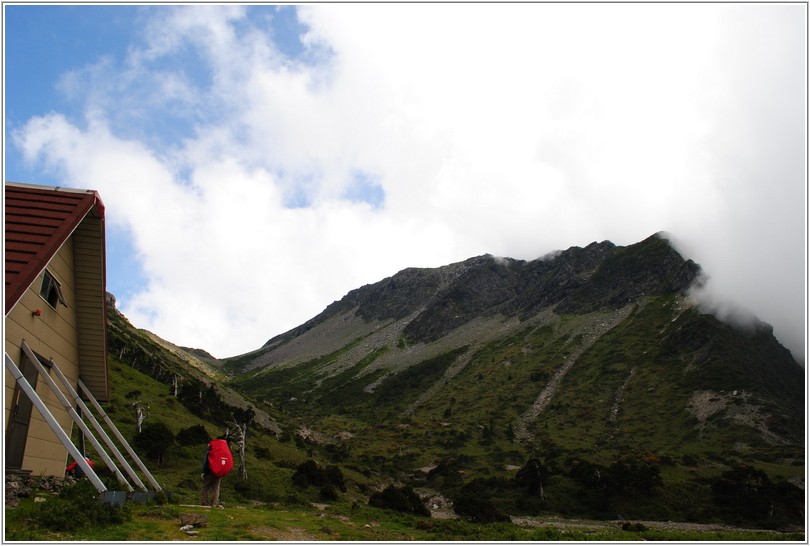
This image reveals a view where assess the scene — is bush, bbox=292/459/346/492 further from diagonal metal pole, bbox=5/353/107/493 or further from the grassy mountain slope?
diagonal metal pole, bbox=5/353/107/493

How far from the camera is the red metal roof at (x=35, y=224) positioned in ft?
33.2

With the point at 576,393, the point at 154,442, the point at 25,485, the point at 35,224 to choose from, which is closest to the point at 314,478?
the point at 154,442

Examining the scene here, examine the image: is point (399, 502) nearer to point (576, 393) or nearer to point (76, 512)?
point (76, 512)

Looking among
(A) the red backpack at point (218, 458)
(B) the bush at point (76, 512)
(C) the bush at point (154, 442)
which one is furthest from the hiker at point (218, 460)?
(C) the bush at point (154, 442)

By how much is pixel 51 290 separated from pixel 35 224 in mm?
3105

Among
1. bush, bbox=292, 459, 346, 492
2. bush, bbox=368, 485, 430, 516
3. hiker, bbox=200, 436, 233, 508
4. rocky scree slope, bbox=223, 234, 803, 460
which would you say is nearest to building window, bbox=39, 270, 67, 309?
hiker, bbox=200, 436, 233, 508

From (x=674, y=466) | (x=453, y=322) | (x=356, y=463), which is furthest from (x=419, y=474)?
(x=453, y=322)

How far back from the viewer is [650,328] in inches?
5138

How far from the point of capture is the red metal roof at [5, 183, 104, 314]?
10.1 m

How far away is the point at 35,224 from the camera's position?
11523 mm

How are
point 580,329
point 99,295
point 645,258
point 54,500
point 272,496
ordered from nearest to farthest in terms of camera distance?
point 54,500 < point 99,295 < point 272,496 < point 580,329 < point 645,258

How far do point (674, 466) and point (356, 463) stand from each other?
3844cm

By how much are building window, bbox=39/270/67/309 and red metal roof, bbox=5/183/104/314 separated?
2068mm

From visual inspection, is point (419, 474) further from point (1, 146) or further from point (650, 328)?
point (650, 328)
